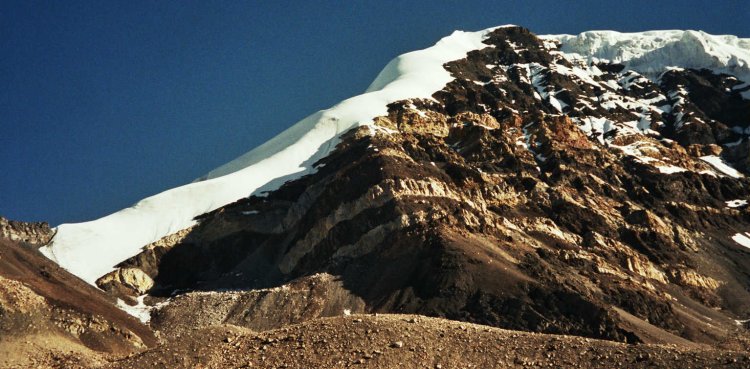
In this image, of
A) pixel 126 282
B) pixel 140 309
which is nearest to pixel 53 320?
pixel 140 309

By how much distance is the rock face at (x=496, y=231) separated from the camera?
78.0m

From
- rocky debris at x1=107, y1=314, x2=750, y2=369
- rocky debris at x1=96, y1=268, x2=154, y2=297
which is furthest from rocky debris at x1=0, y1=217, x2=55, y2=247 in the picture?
rocky debris at x1=107, y1=314, x2=750, y2=369

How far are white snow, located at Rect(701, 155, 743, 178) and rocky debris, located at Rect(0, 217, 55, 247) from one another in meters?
100

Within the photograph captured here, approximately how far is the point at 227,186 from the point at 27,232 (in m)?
27.9

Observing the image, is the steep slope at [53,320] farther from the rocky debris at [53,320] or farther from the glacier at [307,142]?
the glacier at [307,142]

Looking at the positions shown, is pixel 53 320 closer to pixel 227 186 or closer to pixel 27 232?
pixel 27 232

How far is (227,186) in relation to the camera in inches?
4783

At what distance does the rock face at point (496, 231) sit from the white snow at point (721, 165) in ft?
1.30

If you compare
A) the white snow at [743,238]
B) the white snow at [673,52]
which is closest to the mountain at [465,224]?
the white snow at [743,238]

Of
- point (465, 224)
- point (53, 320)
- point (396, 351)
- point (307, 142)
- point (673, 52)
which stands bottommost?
point (396, 351)

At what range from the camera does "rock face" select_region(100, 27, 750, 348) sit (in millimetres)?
78000

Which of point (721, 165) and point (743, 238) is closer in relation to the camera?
point (743, 238)

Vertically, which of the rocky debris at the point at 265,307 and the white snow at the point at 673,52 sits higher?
the white snow at the point at 673,52

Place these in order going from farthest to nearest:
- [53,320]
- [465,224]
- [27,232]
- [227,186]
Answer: [227,186] < [27,232] < [465,224] < [53,320]
